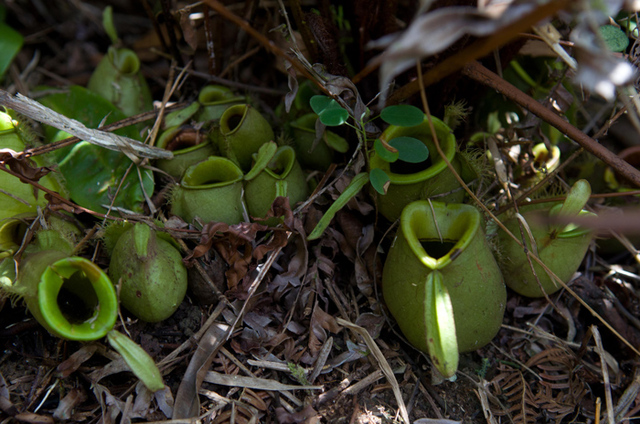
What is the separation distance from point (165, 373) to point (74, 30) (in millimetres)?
2485

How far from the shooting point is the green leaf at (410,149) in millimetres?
1645

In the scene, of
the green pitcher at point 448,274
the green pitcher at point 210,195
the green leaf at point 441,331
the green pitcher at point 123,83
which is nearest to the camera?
the green leaf at point 441,331

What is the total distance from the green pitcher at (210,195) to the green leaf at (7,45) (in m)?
1.28

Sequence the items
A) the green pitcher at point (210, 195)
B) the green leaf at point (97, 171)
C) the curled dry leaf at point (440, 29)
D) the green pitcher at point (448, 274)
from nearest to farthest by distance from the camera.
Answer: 1. the curled dry leaf at point (440, 29)
2. the green pitcher at point (448, 274)
3. the green pitcher at point (210, 195)
4. the green leaf at point (97, 171)

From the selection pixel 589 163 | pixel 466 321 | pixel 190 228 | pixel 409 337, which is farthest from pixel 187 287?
pixel 589 163

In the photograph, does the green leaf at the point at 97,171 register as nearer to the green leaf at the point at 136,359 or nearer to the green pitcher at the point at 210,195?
the green pitcher at the point at 210,195

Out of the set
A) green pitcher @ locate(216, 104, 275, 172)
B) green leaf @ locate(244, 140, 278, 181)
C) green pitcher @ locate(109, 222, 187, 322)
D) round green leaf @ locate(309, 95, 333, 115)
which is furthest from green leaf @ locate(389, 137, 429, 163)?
green pitcher @ locate(109, 222, 187, 322)

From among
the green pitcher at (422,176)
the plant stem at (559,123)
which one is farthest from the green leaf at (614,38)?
the green pitcher at (422,176)

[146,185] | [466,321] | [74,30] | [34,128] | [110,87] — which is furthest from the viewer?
[74,30]

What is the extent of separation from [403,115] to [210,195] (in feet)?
2.77

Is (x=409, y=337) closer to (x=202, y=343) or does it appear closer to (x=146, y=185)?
(x=202, y=343)

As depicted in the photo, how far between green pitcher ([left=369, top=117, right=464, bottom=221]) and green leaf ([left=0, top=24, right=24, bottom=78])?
200 centimetres

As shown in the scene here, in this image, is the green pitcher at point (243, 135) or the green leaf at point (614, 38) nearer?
the green leaf at point (614, 38)

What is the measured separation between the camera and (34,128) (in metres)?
2.17
